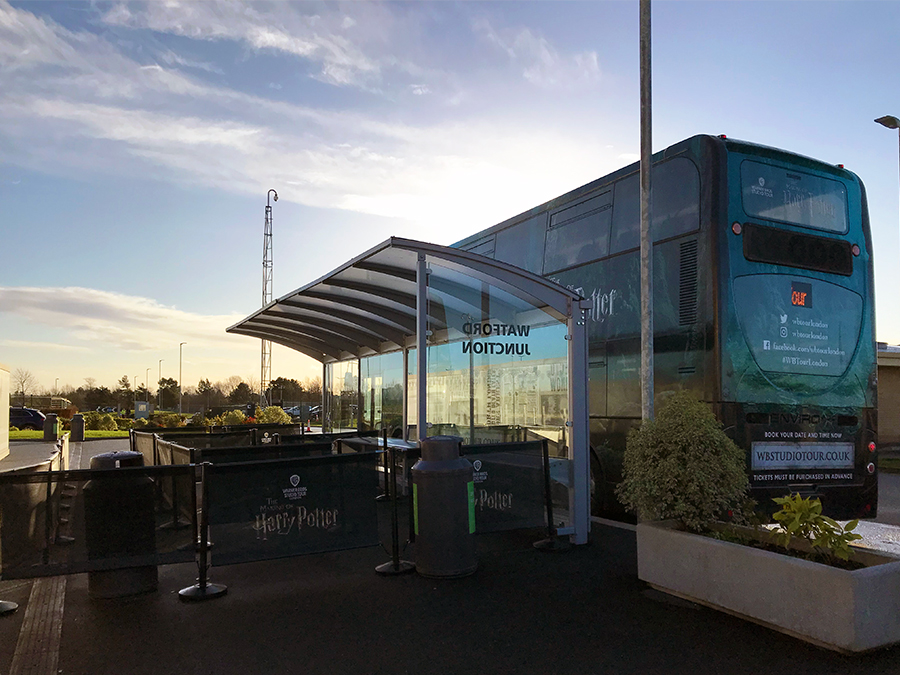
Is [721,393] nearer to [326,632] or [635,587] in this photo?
[635,587]

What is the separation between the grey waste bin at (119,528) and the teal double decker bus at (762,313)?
593 centimetres

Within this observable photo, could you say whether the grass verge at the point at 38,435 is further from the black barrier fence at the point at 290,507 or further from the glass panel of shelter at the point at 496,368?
the black barrier fence at the point at 290,507

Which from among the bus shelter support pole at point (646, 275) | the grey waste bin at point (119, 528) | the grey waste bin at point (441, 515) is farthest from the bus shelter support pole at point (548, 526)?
the grey waste bin at point (119, 528)

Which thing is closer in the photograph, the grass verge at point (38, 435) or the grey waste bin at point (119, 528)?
the grey waste bin at point (119, 528)

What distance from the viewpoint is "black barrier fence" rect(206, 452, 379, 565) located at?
652cm

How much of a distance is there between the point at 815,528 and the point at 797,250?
449 centimetres

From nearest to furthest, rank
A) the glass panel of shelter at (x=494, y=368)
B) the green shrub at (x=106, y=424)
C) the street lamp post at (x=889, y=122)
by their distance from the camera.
→ the glass panel of shelter at (x=494, y=368) → the street lamp post at (x=889, y=122) → the green shrub at (x=106, y=424)

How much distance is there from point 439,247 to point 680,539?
3782 mm

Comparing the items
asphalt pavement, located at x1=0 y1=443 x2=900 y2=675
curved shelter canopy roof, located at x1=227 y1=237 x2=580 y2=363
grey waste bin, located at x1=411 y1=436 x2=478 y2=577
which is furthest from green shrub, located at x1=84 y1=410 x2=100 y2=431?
grey waste bin, located at x1=411 y1=436 x2=478 y2=577

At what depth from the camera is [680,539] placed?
6.05 metres

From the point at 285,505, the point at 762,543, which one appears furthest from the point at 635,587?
the point at 285,505

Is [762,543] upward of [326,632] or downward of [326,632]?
upward

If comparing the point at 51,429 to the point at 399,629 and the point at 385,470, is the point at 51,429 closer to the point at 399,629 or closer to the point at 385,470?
the point at 385,470

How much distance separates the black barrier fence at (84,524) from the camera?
5996 mm
